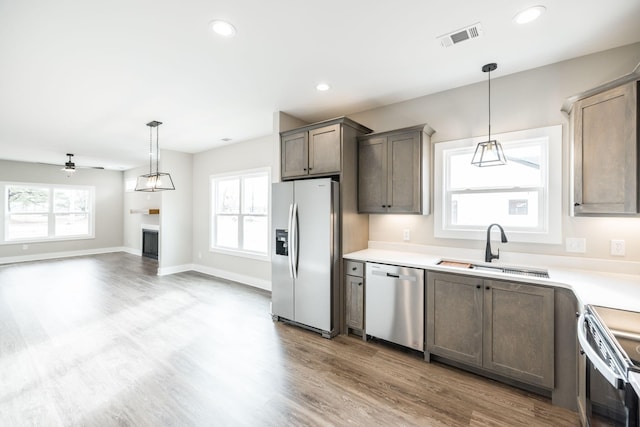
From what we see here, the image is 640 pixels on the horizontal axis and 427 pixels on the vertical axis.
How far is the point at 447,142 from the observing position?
3.10 m

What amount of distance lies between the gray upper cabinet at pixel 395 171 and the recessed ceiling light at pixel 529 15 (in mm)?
1125

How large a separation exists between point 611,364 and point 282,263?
114 inches

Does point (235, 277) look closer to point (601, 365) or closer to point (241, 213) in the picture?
point (241, 213)

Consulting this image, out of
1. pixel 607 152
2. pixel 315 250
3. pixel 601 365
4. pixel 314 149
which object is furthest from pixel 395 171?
pixel 601 365

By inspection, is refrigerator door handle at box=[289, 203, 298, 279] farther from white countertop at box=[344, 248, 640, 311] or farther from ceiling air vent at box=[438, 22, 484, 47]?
ceiling air vent at box=[438, 22, 484, 47]

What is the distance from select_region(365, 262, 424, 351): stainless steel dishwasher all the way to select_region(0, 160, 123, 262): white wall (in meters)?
9.52

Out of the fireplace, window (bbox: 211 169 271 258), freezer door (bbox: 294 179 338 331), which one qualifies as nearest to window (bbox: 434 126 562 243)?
freezer door (bbox: 294 179 338 331)

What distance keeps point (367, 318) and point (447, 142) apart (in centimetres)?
214

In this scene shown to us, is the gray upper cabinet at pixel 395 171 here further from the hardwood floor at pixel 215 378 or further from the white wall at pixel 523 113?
the hardwood floor at pixel 215 378

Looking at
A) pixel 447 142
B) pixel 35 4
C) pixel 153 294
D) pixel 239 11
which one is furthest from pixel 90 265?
pixel 447 142

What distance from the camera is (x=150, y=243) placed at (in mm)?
8180

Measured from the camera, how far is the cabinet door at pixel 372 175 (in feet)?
10.6

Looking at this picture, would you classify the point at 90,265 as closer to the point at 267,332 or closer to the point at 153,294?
the point at 153,294

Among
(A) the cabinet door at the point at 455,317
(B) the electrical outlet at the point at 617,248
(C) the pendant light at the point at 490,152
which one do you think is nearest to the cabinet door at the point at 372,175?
(C) the pendant light at the point at 490,152
